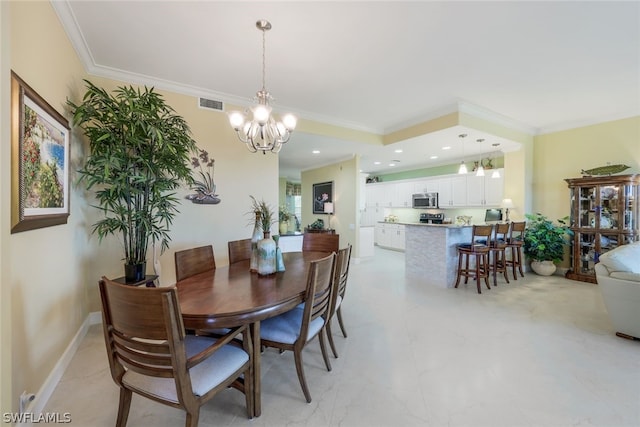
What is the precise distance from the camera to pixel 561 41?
2.40 m

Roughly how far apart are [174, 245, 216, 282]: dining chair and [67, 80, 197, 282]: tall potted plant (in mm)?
637

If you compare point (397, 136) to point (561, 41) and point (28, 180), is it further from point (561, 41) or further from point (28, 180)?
point (28, 180)

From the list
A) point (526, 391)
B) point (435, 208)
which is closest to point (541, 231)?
point (435, 208)

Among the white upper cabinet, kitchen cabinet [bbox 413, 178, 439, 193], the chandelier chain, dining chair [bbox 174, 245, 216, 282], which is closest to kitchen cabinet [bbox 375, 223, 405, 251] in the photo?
the white upper cabinet

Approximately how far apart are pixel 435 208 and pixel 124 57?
7082 mm

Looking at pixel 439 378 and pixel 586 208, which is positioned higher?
pixel 586 208

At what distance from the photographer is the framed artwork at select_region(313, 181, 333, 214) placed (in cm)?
672

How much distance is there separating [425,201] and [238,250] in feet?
19.3

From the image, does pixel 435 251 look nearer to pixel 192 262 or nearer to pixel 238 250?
pixel 238 250

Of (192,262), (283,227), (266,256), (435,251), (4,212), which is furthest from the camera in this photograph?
(283,227)

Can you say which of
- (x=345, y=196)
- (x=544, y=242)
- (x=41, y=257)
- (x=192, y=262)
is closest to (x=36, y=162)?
(x=41, y=257)

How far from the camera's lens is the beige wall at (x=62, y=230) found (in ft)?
4.70

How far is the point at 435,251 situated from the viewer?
14.5ft

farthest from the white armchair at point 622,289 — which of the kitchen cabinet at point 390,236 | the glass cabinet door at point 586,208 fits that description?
the kitchen cabinet at point 390,236
